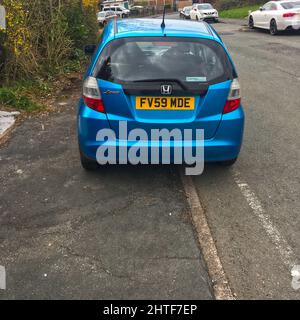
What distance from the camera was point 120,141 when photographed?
13.7 ft

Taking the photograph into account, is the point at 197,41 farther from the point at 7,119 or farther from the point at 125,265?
the point at 7,119

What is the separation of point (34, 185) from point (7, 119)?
2632 millimetres

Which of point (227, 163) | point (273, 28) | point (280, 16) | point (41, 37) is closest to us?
point (227, 163)

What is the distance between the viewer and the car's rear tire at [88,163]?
4601mm

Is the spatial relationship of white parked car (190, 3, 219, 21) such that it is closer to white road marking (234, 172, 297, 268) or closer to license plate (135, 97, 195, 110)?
white road marking (234, 172, 297, 268)

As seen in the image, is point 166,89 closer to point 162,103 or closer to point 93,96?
point 162,103

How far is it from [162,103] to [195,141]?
0.53 meters

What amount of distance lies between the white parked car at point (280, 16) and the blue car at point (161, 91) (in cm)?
1555

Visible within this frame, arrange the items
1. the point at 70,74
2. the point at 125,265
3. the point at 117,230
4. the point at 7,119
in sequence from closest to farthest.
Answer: the point at 125,265
the point at 117,230
the point at 7,119
the point at 70,74

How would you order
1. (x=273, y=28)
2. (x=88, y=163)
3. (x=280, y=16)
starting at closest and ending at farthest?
1. (x=88, y=163)
2. (x=280, y=16)
3. (x=273, y=28)

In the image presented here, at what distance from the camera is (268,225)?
12.5 ft

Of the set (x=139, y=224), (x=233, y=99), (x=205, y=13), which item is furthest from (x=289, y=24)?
(x=139, y=224)

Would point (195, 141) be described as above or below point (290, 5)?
below
